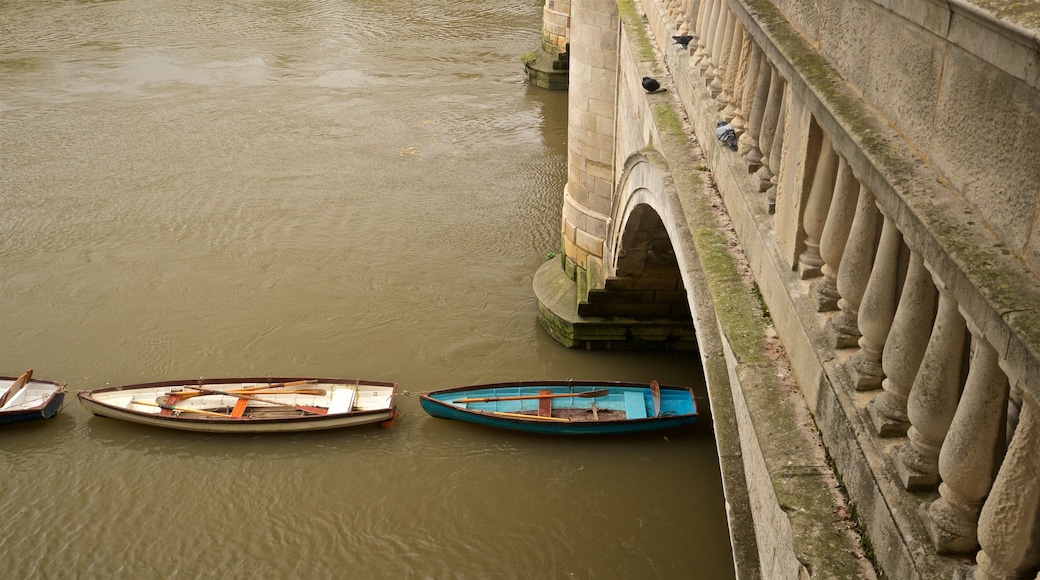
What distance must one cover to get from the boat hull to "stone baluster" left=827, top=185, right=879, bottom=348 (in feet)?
27.8

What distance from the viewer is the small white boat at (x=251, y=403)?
9.00 metres

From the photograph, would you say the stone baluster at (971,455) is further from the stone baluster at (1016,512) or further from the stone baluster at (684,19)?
the stone baluster at (684,19)

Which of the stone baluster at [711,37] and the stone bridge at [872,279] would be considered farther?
the stone baluster at [711,37]

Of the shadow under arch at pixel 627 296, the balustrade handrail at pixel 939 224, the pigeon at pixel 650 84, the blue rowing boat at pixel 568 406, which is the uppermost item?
the balustrade handrail at pixel 939 224

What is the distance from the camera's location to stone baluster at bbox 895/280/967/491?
2092 millimetres

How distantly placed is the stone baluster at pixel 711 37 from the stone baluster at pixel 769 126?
96 cm

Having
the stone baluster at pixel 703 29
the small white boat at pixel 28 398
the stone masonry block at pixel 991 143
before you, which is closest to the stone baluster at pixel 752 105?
the stone baluster at pixel 703 29

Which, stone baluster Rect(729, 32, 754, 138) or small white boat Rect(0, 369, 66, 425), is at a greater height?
stone baluster Rect(729, 32, 754, 138)

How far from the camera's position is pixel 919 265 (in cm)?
221

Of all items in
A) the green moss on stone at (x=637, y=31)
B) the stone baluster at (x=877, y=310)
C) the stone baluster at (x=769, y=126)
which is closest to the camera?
the stone baluster at (x=877, y=310)

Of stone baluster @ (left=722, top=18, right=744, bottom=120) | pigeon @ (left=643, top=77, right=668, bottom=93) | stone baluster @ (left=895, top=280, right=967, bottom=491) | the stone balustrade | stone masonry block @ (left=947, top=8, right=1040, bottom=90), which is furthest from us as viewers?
pigeon @ (left=643, top=77, right=668, bottom=93)

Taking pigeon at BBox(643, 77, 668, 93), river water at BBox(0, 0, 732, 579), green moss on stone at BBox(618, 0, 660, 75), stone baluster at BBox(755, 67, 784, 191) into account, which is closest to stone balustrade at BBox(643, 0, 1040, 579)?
stone baluster at BBox(755, 67, 784, 191)

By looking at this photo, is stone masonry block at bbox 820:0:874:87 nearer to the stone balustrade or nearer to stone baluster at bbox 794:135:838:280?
the stone balustrade

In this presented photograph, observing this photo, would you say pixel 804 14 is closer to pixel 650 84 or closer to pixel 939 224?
pixel 939 224
